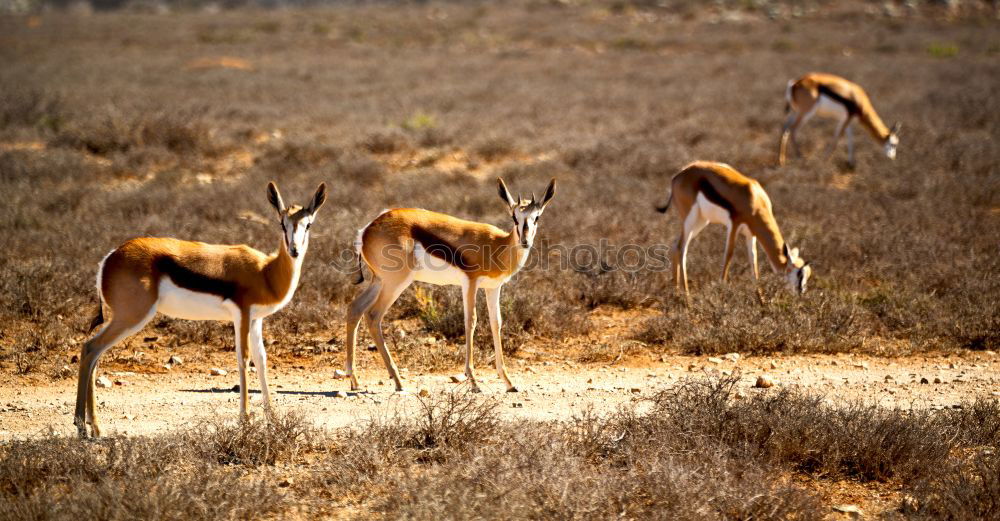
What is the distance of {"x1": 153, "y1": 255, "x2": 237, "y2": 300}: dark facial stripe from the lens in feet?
20.4

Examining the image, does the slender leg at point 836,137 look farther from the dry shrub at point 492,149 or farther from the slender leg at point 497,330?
the slender leg at point 497,330

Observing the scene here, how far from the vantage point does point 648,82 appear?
2895 cm

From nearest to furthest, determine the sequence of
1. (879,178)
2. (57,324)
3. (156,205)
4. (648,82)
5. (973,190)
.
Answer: (57,324), (156,205), (973,190), (879,178), (648,82)

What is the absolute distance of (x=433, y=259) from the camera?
7711mm

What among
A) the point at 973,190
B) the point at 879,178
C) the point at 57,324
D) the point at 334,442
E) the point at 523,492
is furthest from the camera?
the point at 879,178

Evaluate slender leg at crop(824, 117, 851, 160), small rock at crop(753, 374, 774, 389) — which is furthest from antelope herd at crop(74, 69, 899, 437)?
slender leg at crop(824, 117, 851, 160)

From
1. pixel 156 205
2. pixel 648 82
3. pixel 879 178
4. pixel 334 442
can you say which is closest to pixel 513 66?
pixel 648 82

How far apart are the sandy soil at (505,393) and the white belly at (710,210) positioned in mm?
2609

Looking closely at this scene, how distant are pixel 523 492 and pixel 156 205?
10276 millimetres

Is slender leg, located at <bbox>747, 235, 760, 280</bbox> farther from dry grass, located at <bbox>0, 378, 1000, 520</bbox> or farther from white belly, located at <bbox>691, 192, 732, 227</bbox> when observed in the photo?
dry grass, located at <bbox>0, 378, 1000, 520</bbox>

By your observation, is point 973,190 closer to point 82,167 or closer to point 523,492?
point 523,492

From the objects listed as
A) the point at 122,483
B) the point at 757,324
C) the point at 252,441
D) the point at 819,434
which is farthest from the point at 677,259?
the point at 122,483

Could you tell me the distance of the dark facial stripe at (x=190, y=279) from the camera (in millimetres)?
6219

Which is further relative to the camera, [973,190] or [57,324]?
[973,190]
